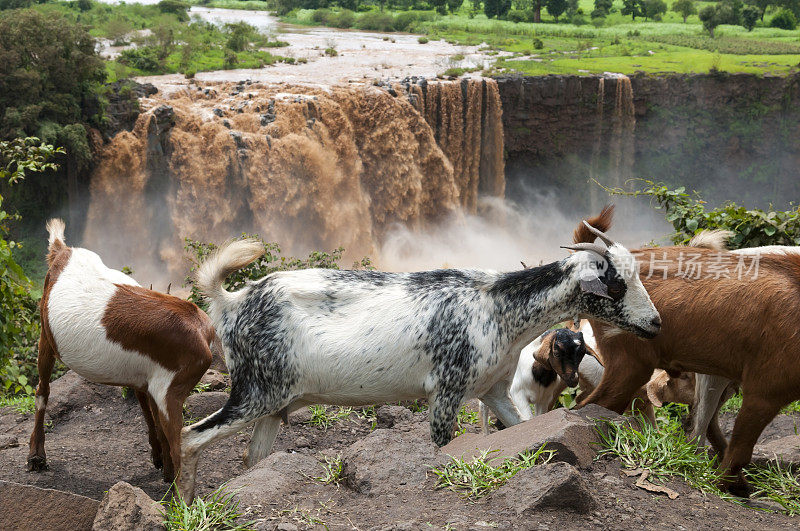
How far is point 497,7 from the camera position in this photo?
39562 mm

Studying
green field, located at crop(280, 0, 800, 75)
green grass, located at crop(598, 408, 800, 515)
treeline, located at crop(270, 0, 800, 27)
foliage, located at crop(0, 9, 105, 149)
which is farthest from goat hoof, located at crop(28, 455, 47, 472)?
treeline, located at crop(270, 0, 800, 27)

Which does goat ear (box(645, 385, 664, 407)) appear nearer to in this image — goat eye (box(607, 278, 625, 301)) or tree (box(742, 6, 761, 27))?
goat eye (box(607, 278, 625, 301))

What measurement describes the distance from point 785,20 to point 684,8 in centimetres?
469

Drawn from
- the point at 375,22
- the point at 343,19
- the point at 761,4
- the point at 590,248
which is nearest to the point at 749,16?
the point at 761,4

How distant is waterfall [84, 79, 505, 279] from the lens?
2073 cm

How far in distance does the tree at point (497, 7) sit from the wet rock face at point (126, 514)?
38.6m

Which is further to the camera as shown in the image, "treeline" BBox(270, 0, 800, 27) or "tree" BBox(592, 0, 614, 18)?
"tree" BBox(592, 0, 614, 18)

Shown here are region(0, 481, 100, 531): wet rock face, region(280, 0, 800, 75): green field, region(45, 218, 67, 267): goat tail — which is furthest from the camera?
region(280, 0, 800, 75): green field

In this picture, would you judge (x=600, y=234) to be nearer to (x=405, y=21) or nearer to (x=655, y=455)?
(x=655, y=455)

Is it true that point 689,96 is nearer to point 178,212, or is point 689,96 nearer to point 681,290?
point 178,212

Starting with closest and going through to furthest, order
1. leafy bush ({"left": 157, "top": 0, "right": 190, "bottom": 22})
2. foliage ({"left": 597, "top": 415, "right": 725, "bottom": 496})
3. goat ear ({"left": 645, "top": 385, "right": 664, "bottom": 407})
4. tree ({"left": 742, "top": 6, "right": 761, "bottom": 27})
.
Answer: foliage ({"left": 597, "top": 415, "right": 725, "bottom": 496}) → goat ear ({"left": 645, "top": 385, "right": 664, "bottom": 407}) → leafy bush ({"left": 157, "top": 0, "right": 190, "bottom": 22}) → tree ({"left": 742, "top": 6, "right": 761, "bottom": 27})

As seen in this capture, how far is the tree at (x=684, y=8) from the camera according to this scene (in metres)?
39.5

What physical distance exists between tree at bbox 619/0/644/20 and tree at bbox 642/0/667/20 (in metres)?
0.17

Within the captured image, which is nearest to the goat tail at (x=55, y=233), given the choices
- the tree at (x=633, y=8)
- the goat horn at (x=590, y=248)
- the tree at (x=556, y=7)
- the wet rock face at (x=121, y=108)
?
the goat horn at (x=590, y=248)
